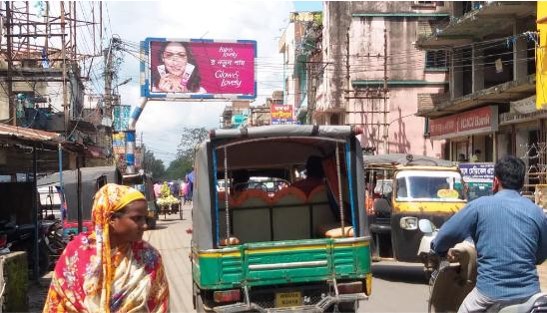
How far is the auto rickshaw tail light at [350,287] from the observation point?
7.31 metres

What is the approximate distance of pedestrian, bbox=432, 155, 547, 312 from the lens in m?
4.11

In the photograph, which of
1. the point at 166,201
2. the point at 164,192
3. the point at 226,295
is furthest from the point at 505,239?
the point at 164,192

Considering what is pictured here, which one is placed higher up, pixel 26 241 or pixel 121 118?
pixel 121 118

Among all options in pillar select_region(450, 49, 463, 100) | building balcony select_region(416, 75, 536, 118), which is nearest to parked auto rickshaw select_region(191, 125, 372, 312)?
building balcony select_region(416, 75, 536, 118)

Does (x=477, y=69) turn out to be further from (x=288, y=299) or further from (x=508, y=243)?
(x=508, y=243)

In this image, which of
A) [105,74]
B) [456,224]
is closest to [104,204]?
[456,224]

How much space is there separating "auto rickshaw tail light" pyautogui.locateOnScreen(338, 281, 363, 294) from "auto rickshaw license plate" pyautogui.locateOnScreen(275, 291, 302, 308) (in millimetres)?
429

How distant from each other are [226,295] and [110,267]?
12.8 feet

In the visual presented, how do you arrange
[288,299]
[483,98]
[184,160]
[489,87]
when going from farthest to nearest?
1. [184,160]
2. [489,87]
3. [483,98]
4. [288,299]

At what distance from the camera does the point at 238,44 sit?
32719 millimetres

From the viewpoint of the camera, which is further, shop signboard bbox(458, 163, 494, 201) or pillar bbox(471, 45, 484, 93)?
pillar bbox(471, 45, 484, 93)

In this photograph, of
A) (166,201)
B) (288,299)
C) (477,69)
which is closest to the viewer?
(288,299)

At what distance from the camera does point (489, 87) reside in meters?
26.4

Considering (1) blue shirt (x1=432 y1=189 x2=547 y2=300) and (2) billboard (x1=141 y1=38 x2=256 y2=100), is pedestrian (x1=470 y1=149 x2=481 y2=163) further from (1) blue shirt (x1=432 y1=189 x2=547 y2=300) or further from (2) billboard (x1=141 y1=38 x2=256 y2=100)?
(1) blue shirt (x1=432 y1=189 x2=547 y2=300)
